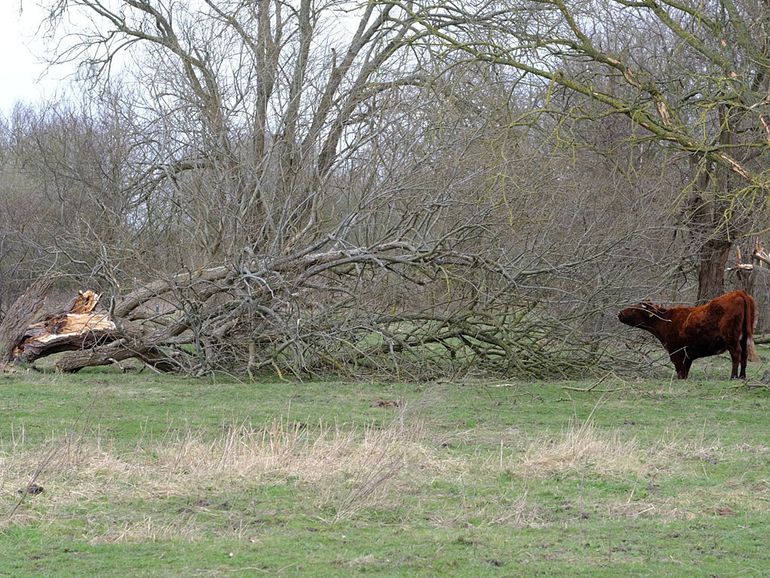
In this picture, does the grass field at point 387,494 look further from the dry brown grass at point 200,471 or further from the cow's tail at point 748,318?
the cow's tail at point 748,318

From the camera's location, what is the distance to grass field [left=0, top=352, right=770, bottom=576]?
17.8ft

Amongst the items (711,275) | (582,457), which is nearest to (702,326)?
(711,275)

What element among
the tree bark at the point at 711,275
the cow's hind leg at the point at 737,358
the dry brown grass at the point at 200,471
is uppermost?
the tree bark at the point at 711,275

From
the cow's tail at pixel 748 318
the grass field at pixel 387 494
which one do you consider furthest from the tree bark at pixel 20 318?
the cow's tail at pixel 748 318

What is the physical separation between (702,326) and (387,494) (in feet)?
32.1

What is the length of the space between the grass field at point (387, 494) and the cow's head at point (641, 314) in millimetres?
4264

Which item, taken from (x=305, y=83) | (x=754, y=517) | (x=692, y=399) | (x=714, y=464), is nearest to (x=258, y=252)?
(x=305, y=83)

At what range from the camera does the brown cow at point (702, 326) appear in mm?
15209

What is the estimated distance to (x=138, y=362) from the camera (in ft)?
54.9

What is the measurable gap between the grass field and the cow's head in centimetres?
426

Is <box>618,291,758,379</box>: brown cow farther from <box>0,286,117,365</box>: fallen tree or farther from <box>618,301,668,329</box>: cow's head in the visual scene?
<box>0,286,117,365</box>: fallen tree

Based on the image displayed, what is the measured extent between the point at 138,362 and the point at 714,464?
1079 cm

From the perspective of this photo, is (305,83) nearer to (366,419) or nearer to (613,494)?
(366,419)

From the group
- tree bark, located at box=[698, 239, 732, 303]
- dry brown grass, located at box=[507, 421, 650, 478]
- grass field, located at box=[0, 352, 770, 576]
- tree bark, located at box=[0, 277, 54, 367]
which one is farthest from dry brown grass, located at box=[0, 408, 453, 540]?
tree bark, located at box=[698, 239, 732, 303]
